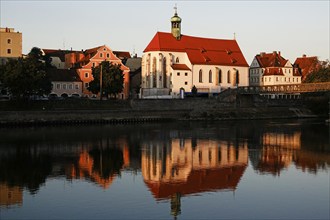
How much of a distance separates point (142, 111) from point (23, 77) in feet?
61.7

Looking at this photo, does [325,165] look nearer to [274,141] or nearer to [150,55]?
[274,141]

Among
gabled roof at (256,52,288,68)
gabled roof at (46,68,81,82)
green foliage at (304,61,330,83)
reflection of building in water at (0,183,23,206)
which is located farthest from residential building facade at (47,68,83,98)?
reflection of building in water at (0,183,23,206)

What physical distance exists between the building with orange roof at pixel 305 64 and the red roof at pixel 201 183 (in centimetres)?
9175

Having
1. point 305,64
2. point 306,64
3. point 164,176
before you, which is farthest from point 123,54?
point 164,176

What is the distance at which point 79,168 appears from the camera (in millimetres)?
34906

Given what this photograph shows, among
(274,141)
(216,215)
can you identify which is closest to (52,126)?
(274,141)

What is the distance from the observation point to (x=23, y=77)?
68500mm

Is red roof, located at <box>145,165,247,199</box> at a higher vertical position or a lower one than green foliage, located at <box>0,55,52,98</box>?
lower

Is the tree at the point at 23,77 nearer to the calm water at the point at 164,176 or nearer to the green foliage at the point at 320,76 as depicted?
the calm water at the point at 164,176

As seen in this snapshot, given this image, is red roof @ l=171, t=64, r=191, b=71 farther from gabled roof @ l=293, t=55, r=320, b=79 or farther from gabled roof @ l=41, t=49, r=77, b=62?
gabled roof @ l=293, t=55, r=320, b=79

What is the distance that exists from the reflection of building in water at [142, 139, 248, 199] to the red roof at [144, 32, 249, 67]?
159ft

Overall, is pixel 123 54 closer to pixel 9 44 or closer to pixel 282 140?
pixel 9 44

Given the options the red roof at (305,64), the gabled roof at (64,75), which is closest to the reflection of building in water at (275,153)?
the gabled roof at (64,75)

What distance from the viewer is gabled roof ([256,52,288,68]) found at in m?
118
